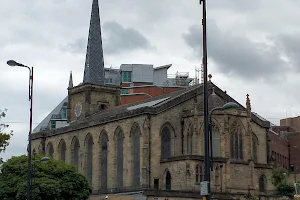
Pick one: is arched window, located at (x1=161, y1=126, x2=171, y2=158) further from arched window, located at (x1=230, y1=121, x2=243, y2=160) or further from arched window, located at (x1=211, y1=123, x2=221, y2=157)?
arched window, located at (x1=230, y1=121, x2=243, y2=160)

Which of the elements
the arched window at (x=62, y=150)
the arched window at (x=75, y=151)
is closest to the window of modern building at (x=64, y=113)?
the arched window at (x=62, y=150)

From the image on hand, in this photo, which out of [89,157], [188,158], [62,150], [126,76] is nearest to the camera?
[188,158]

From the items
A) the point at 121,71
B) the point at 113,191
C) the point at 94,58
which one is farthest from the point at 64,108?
the point at 113,191

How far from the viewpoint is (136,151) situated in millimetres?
76500

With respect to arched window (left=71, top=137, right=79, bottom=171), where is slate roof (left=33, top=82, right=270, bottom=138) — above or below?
above

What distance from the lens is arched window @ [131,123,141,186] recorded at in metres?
75.6

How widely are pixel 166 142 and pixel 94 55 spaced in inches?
1090

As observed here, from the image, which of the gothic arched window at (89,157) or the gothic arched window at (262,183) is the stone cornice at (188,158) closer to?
the gothic arched window at (262,183)

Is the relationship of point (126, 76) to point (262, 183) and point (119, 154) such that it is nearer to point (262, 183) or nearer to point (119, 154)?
point (119, 154)

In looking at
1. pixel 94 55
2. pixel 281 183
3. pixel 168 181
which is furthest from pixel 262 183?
pixel 94 55

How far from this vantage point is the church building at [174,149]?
71250mm

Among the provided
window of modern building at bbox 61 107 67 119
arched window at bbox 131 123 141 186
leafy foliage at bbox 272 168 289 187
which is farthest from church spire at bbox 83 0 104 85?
window of modern building at bbox 61 107 67 119

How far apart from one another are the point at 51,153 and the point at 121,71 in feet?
142

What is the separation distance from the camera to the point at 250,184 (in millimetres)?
73750
